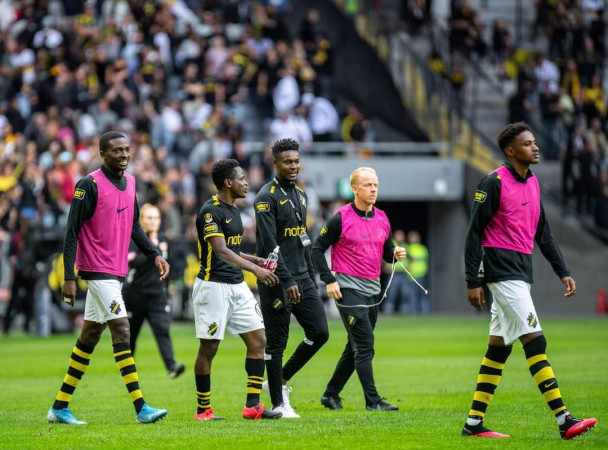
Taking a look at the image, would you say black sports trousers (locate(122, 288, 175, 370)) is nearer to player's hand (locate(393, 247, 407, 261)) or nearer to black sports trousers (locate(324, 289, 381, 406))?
black sports trousers (locate(324, 289, 381, 406))

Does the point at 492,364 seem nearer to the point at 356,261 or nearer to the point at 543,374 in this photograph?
the point at 543,374

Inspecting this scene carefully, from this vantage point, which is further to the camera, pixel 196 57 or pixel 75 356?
pixel 196 57

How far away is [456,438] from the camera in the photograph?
1005 centimetres

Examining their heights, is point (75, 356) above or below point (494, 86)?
below

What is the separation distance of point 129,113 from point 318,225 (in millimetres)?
5348

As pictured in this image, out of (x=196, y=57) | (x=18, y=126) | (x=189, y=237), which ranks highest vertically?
(x=196, y=57)

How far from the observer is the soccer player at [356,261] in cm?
1251

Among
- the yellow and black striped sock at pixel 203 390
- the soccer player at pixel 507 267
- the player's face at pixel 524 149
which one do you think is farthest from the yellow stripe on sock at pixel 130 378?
the player's face at pixel 524 149

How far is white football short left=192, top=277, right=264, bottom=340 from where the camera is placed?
11.3 m

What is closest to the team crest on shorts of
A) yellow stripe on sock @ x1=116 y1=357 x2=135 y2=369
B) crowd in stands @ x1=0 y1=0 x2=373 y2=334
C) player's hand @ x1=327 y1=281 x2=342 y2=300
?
yellow stripe on sock @ x1=116 y1=357 x2=135 y2=369

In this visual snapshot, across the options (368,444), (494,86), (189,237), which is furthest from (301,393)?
(494,86)

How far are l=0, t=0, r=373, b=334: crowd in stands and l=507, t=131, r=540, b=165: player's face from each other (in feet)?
55.6

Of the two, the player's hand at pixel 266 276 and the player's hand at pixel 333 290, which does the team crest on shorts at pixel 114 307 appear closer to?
the player's hand at pixel 266 276

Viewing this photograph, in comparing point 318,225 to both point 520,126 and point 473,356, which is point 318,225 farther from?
point 520,126
